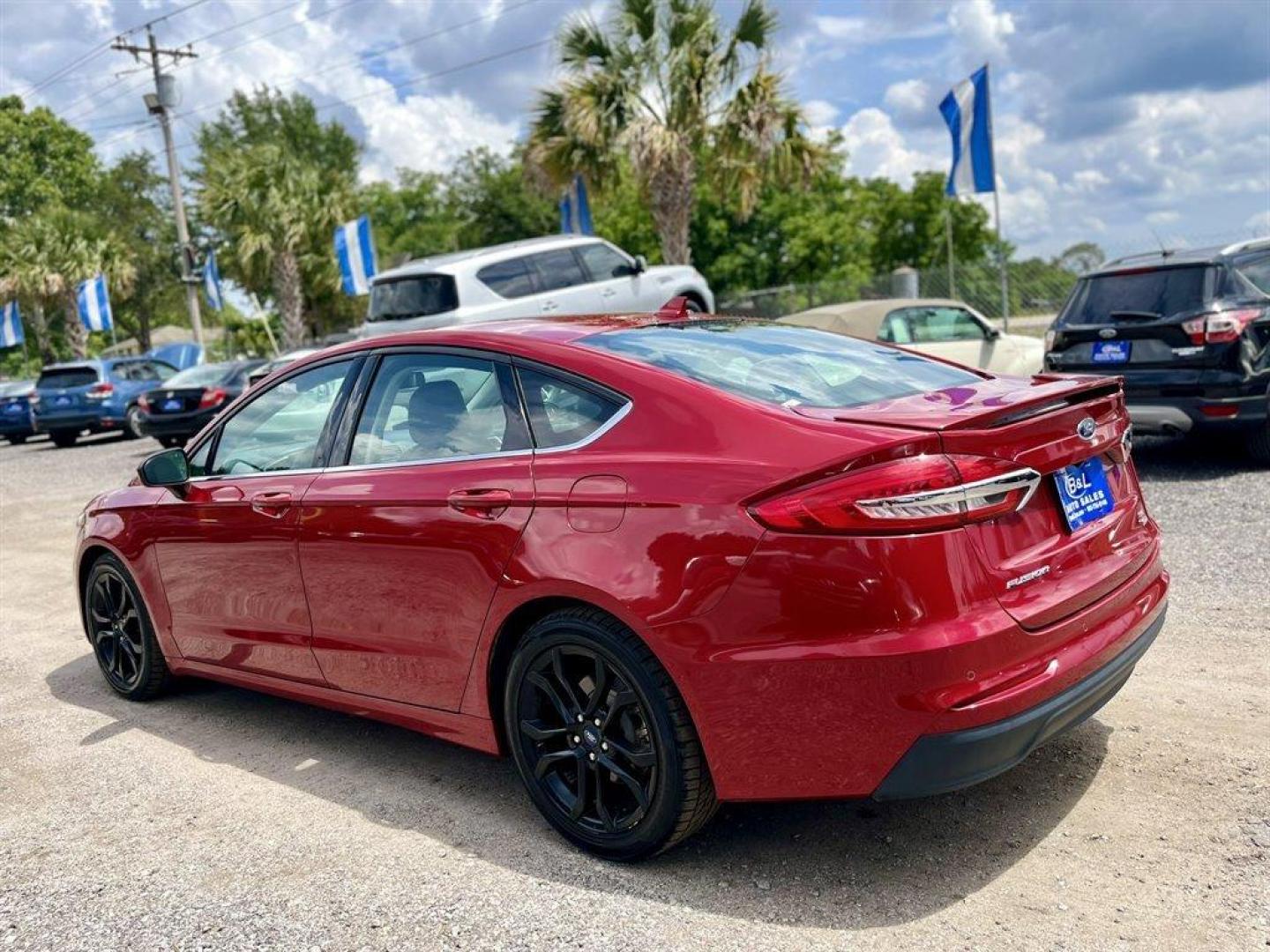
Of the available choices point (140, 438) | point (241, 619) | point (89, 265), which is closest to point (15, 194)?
point (89, 265)

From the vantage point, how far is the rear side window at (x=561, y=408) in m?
3.26

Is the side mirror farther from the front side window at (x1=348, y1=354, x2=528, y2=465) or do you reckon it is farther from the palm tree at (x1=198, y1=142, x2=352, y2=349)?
the palm tree at (x1=198, y1=142, x2=352, y2=349)

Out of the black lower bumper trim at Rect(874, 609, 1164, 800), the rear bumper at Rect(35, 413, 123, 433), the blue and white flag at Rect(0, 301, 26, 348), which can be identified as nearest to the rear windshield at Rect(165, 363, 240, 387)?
the rear bumper at Rect(35, 413, 123, 433)

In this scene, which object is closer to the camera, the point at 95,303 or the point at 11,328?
the point at 95,303

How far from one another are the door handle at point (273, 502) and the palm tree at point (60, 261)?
1657 inches

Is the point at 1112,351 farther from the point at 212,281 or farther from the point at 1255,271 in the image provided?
the point at 212,281

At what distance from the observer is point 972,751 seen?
2.72 meters

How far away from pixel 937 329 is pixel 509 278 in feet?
16.0

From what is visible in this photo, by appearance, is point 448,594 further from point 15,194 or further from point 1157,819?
point 15,194

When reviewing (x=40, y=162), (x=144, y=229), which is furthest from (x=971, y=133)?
(x=40, y=162)

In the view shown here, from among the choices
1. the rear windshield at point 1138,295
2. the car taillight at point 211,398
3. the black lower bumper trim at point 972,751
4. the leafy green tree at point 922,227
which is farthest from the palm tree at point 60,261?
the black lower bumper trim at point 972,751

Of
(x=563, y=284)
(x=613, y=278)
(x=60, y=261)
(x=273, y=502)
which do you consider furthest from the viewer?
(x=60, y=261)

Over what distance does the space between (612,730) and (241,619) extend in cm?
193

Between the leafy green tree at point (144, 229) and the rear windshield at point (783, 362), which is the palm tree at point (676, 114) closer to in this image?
the rear windshield at point (783, 362)
